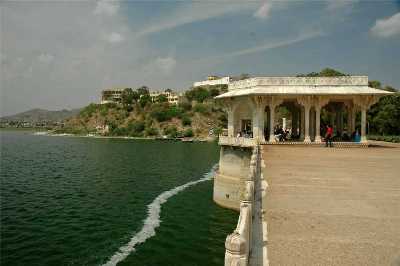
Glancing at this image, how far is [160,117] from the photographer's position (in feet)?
445

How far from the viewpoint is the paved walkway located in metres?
6.23

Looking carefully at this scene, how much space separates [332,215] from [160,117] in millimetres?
128505

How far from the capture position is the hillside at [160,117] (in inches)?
5015

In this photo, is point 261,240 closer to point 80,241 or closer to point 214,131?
point 80,241

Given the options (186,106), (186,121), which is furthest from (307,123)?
(186,106)

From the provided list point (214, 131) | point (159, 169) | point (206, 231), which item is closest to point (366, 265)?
point (206, 231)

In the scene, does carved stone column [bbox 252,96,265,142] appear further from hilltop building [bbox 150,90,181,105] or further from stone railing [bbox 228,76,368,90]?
Answer: hilltop building [bbox 150,90,181,105]

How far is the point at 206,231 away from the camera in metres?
19.2

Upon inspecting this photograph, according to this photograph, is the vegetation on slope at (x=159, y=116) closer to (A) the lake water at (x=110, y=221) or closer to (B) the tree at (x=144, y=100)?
(B) the tree at (x=144, y=100)

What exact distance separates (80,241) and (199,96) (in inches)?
4971

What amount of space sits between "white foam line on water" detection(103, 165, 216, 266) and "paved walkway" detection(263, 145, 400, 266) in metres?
7.19

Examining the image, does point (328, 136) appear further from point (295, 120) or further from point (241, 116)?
point (295, 120)

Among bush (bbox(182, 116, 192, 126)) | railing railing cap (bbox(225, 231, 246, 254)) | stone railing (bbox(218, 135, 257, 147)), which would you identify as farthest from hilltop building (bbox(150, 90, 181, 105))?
railing railing cap (bbox(225, 231, 246, 254))

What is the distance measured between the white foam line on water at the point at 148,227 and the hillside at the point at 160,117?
90.9 meters
